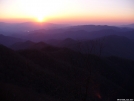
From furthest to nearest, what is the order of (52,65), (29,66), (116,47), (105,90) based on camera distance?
(116,47)
(52,65)
(105,90)
(29,66)

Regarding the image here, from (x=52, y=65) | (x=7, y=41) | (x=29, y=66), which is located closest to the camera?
(x=29, y=66)

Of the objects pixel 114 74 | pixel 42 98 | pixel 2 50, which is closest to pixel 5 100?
pixel 42 98

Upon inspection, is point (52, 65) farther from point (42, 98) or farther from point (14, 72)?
point (42, 98)

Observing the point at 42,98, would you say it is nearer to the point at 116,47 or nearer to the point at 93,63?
the point at 93,63

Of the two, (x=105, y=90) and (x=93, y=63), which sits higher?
(x=93, y=63)

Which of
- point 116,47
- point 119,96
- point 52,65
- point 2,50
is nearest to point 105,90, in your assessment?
point 119,96

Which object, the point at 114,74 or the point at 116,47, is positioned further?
the point at 116,47
